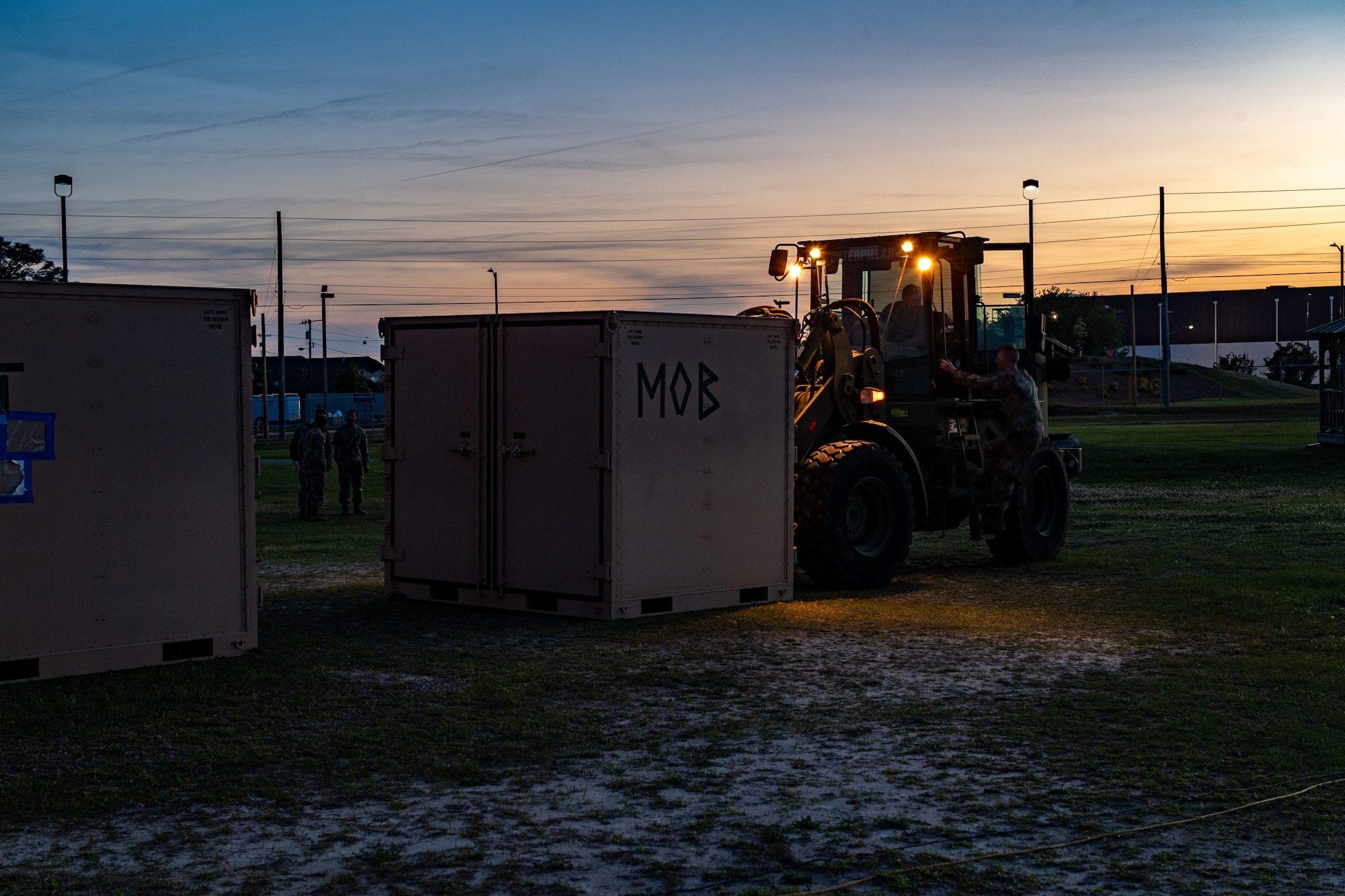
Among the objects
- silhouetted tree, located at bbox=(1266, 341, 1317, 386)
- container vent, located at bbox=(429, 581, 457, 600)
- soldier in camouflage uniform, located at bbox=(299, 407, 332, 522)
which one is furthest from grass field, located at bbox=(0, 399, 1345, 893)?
silhouetted tree, located at bbox=(1266, 341, 1317, 386)

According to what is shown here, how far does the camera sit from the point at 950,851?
5.48 meters

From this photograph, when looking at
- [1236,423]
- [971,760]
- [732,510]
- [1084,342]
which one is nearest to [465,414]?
[732,510]

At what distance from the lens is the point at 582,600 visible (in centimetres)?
1124

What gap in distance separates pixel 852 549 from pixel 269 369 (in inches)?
4385

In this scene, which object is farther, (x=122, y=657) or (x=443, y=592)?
(x=443, y=592)

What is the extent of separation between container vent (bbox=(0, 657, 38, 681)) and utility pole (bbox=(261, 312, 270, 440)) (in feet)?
163

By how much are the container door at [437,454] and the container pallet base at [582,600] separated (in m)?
0.10

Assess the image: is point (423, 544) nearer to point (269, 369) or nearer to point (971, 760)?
point (971, 760)

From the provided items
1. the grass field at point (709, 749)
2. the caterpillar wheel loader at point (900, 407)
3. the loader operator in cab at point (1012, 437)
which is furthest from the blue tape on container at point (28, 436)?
the loader operator in cab at point (1012, 437)

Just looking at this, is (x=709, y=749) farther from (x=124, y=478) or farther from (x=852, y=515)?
(x=852, y=515)

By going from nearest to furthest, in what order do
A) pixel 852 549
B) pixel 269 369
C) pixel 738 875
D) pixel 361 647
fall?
pixel 738 875
pixel 361 647
pixel 852 549
pixel 269 369

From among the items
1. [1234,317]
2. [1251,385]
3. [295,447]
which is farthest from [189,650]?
[1234,317]

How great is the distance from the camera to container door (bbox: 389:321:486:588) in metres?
11.9

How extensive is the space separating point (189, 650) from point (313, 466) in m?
12.0
